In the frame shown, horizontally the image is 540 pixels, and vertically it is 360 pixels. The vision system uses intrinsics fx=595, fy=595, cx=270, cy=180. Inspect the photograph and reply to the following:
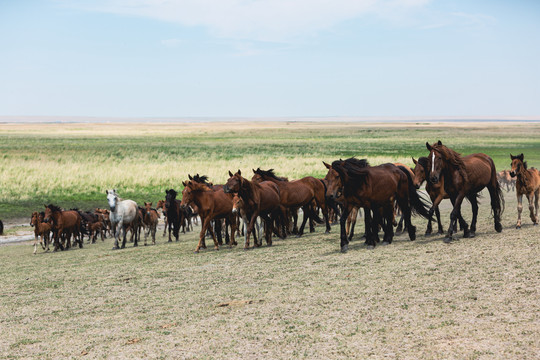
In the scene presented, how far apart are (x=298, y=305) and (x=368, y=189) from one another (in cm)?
562

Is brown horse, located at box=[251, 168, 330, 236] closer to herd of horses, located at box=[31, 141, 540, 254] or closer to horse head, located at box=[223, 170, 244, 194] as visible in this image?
herd of horses, located at box=[31, 141, 540, 254]

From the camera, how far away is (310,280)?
438 inches

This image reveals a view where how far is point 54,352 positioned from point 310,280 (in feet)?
15.9

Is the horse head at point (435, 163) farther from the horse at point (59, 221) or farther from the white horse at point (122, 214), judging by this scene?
the horse at point (59, 221)

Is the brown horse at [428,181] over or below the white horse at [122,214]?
over

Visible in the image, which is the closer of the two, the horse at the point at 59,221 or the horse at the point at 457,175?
the horse at the point at 457,175

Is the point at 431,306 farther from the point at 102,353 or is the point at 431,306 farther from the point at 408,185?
the point at 408,185

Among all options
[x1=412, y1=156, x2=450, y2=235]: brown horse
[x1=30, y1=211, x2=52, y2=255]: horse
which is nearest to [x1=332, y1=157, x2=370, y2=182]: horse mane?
[x1=412, y1=156, x2=450, y2=235]: brown horse

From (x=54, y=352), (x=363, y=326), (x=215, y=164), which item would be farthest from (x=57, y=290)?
(x=215, y=164)

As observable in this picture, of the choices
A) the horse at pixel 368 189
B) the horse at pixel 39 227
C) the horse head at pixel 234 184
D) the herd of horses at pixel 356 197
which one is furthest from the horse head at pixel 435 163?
the horse at pixel 39 227

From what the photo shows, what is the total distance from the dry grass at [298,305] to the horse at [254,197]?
1945 mm

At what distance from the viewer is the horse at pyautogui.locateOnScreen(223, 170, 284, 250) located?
54.2ft

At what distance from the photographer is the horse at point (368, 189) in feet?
46.4

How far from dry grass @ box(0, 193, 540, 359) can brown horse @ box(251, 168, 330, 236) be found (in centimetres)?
369
